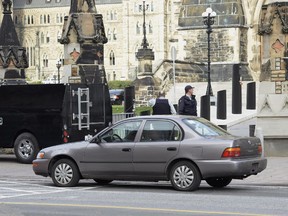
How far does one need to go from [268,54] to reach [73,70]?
705cm

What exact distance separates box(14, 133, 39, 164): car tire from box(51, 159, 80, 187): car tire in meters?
6.28

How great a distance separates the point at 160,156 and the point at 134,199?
159 centimetres

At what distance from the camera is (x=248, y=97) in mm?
37406

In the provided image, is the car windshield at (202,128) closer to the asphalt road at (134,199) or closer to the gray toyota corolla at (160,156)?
the gray toyota corolla at (160,156)

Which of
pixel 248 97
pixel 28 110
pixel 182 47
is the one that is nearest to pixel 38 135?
pixel 28 110

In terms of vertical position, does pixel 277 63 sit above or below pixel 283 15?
below

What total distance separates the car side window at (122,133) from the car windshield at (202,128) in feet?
3.21

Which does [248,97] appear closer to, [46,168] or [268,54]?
[268,54]

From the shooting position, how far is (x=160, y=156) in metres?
18.8

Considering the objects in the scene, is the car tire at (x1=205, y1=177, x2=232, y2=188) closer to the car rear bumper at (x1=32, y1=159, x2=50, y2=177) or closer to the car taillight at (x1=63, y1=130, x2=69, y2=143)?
the car rear bumper at (x1=32, y1=159, x2=50, y2=177)

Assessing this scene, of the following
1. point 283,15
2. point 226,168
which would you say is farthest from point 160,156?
point 283,15

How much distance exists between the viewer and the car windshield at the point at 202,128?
18.9 meters

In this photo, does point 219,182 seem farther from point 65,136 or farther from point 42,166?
point 65,136

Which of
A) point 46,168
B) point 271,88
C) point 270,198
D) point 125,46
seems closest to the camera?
point 270,198
